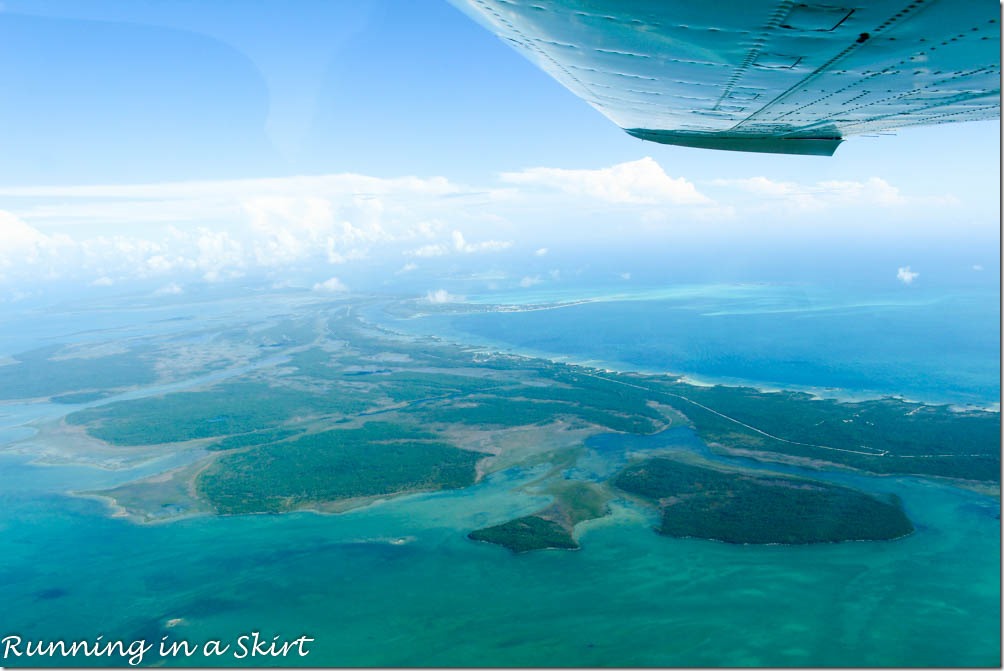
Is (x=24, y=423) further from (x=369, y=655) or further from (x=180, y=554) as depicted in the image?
(x=369, y=655)

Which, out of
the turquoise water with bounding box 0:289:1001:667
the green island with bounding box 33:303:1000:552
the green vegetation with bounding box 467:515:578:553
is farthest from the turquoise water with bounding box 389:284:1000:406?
the green vegetation with bounding box 467:515:578:553

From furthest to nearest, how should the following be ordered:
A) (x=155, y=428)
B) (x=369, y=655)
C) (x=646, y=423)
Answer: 1. (x=155, y=428)
2. (x=646, y=423)
3. (x=369, y=655)

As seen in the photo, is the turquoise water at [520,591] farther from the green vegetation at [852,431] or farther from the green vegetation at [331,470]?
the green vegetation at [852,431]

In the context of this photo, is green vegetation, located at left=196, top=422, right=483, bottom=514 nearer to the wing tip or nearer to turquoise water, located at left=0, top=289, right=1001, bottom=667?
turquoise water, located at left=0, top=289, right=1001, bottom=667

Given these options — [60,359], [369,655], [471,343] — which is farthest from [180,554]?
[60,359]

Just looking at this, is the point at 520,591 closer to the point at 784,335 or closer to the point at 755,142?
the point at 755,142

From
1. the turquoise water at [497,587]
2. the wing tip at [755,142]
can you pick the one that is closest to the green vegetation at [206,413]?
the turquoise water at [497,587]

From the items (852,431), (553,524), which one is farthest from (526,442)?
(852,431)
